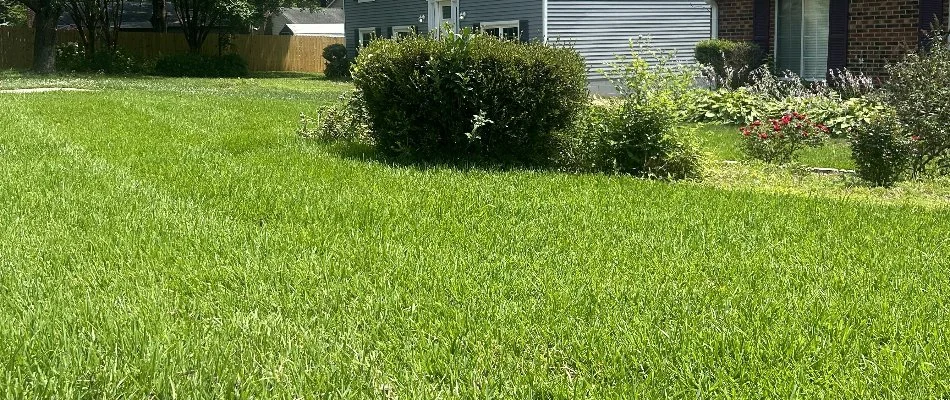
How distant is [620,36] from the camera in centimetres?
2364

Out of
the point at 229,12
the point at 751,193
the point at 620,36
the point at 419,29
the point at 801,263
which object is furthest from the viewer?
the point at 229,12

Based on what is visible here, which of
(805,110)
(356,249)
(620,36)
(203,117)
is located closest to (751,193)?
(356,249)

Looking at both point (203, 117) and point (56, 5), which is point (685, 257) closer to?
point (203, 117)

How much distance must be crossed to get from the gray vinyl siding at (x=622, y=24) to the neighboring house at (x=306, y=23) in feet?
85.1

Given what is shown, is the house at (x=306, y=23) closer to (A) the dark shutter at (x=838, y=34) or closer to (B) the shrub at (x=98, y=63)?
(B) the shrub at (x=98, y=63)

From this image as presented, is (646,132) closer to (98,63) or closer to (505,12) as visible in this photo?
(505,12)

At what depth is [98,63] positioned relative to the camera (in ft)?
103

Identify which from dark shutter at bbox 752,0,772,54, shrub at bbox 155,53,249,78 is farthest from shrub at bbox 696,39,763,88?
shrub at bbox 155,53,249,78

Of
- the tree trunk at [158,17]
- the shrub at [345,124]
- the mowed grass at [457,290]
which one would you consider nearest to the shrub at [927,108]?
the mowed grass at [457,290]

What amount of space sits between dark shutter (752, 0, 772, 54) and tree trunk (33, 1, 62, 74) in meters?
21.3

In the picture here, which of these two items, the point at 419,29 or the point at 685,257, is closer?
the point at 685,257

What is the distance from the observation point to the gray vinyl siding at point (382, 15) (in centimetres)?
2795

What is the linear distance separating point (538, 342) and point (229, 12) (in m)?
29.7

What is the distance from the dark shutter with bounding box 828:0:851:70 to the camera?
586 inches
